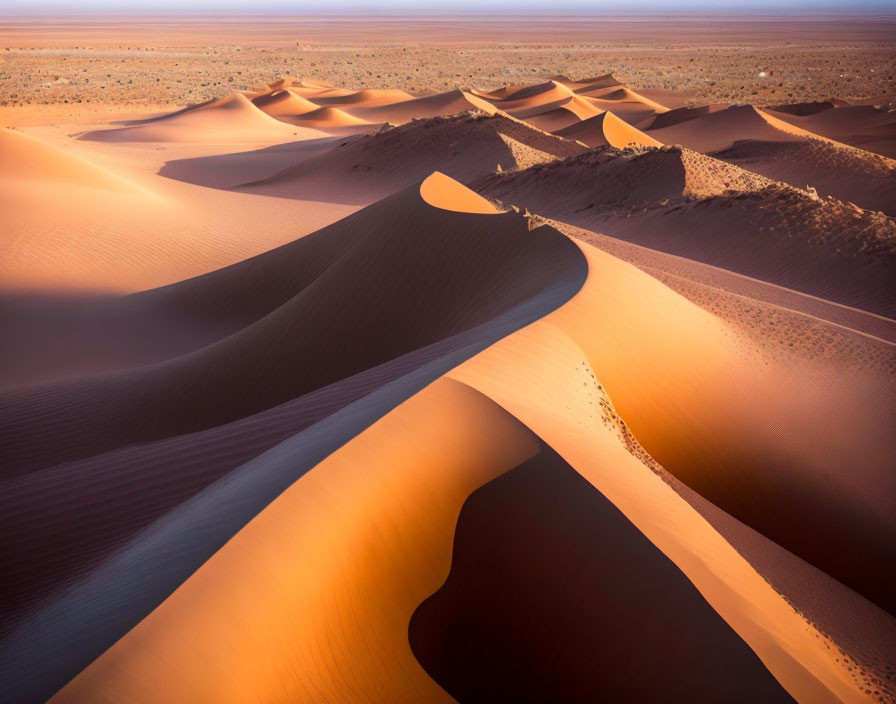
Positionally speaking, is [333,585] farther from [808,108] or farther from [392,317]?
[808,108]

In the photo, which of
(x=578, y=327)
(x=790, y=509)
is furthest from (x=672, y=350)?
(x=790, y=509)

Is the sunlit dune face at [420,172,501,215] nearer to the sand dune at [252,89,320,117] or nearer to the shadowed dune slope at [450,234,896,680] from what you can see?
the shadowed dune slope at [450,234,896,680]

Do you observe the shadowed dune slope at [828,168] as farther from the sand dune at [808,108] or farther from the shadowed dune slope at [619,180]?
the sand dune at [808,108]

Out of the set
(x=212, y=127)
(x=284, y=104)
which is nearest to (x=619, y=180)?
(x=212, y=127)

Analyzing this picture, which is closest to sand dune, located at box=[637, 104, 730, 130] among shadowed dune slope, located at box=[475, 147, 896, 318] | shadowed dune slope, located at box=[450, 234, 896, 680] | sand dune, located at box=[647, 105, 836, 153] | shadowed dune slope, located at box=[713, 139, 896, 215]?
sand dune, located at box=[647, 105, 836, 153]

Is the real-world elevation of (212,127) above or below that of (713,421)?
below

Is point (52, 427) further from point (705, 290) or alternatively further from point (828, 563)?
point (705, 290)
